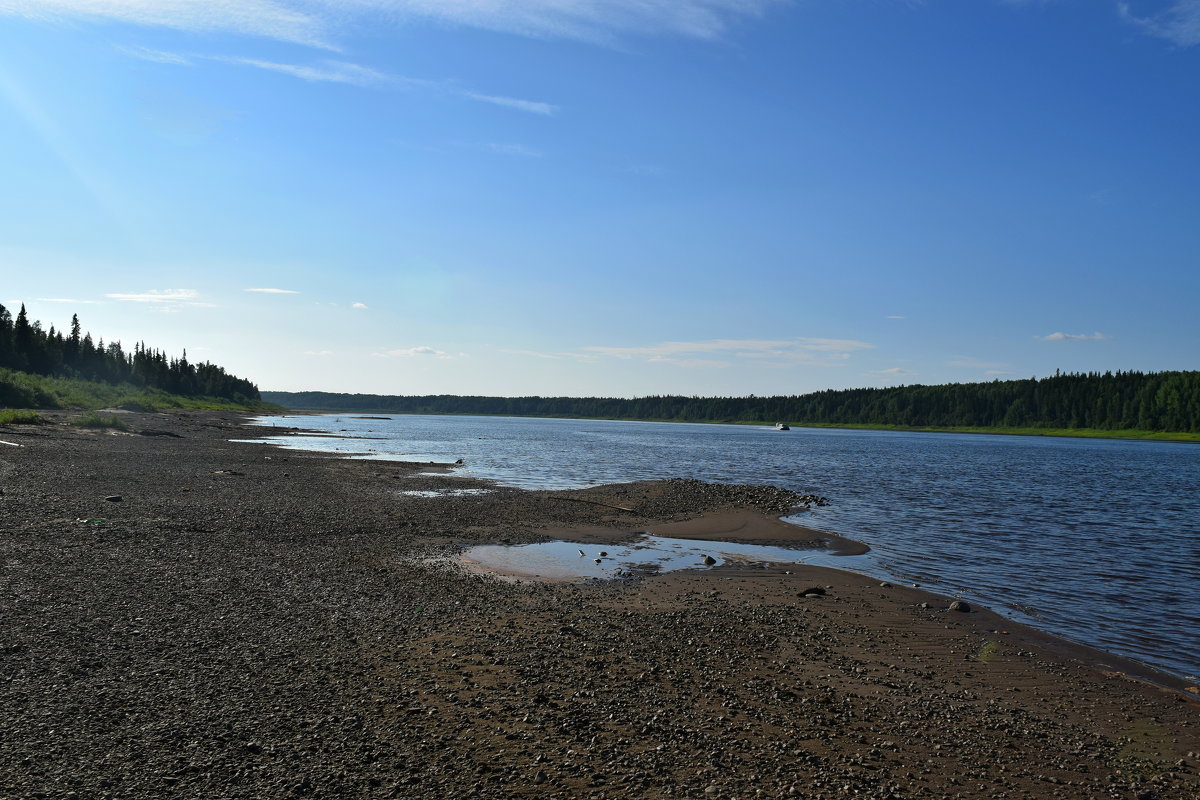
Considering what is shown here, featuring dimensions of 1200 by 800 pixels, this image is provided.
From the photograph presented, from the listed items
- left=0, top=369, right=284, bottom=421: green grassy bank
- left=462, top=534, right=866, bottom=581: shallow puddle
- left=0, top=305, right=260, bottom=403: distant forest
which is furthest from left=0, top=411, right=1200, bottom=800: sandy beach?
left=0, top=305, right=260, bottom=403: distant forest

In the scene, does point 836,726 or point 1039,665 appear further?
point 1039,665

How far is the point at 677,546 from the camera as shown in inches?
1020

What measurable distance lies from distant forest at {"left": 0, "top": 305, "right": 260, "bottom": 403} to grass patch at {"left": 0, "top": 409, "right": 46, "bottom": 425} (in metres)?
53.5

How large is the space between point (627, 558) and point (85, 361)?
15821cm

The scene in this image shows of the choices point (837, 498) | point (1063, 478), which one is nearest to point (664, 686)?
point (837, 498)

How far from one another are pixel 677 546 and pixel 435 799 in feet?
63.1

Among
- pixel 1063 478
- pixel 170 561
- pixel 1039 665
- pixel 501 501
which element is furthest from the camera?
pixel 1063 478

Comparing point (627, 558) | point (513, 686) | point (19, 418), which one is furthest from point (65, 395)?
point (513, 686)

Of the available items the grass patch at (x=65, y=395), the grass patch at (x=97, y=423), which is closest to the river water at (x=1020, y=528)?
the grass patch at (x=97, y=423)

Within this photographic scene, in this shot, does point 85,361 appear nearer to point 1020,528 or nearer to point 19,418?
point 19,418

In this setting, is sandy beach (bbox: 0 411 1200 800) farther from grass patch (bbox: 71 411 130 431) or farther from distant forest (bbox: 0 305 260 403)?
distant forest (bbox: 0 305 260 403)

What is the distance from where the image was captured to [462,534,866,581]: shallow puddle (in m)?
20.5

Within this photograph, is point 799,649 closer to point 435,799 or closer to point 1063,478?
point 435,799

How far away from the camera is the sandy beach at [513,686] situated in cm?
793
